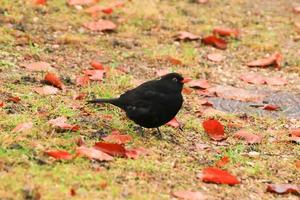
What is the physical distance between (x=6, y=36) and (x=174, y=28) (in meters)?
2.35

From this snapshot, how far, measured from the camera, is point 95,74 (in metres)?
7.95

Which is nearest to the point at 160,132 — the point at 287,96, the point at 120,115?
the point at 120,115

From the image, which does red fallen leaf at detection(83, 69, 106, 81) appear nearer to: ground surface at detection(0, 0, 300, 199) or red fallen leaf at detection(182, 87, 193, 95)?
ground surface at detection(0, 0, 300, 199)

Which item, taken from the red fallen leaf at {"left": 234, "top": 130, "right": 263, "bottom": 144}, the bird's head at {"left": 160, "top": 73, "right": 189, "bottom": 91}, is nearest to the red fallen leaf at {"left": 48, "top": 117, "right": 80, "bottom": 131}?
the bird's head at {"left": 160, "top": 73, "right": 189, "bottom": 91}

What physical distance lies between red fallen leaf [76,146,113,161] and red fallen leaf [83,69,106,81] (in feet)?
7.20

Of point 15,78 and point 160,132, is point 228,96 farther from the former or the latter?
point 15,78

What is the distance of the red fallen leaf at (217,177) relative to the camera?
18.3ft

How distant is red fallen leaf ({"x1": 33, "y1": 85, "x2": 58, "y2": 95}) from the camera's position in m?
7.25

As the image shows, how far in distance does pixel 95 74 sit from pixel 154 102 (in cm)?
173

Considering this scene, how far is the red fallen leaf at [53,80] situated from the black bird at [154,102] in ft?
3.54

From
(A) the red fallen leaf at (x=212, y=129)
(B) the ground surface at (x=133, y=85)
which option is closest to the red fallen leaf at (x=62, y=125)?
(B) the ground surface at (x=133, y=85)

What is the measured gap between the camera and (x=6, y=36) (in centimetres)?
871

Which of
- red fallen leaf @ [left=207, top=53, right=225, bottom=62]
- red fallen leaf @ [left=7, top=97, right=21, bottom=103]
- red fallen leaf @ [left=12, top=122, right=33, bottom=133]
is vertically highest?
red fallen leaf @ [left=12, top=122, right=33, bottom=133]

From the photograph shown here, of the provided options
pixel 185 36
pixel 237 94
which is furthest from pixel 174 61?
pixel 237 94
